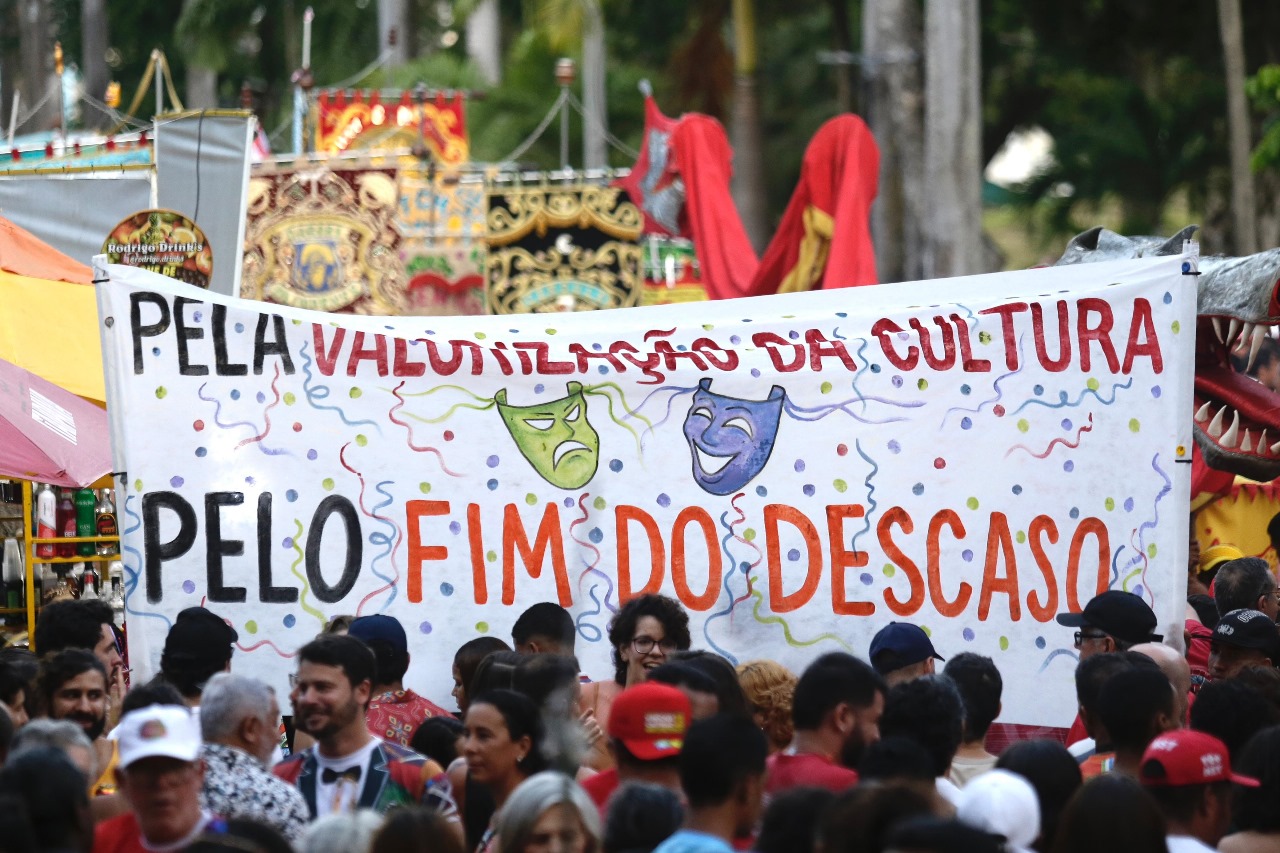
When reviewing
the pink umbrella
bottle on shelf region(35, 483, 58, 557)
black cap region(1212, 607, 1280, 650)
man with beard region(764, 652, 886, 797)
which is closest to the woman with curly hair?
man with beard region(764, 652, 886, 797)

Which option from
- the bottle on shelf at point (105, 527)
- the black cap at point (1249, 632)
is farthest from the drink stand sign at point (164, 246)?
the black cap at point (1249, 632)

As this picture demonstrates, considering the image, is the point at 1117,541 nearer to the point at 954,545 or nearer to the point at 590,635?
the point at 954,545

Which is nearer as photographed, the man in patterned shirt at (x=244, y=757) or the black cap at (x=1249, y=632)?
the man in patterned shirt at (x=244, y=757)

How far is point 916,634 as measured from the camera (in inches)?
271

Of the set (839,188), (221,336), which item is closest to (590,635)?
(221,336)

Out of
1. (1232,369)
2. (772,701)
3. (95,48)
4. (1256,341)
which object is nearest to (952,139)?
(1256,341)

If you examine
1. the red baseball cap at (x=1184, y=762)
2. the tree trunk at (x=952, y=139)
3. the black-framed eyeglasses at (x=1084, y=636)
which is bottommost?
the red baseball cap at (x=1184, y=762)

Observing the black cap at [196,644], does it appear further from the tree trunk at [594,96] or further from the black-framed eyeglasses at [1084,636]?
the tree trunk at [594,96]

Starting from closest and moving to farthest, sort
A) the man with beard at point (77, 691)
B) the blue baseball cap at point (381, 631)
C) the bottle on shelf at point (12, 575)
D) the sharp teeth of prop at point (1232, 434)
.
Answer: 1. the man with beard at point (77, 691)
2. the blue baseball cap at point (381, 631)
3. the sharp teeth of prop at point (1232, 434)
4. the bottle on shelf at point (12, 575)

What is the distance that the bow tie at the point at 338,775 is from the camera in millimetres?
5586

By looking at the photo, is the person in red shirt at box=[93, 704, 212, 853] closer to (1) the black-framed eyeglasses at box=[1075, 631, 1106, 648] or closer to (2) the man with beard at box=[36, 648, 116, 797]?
(2) the man with beard at box=[36, 648, 116, 797]

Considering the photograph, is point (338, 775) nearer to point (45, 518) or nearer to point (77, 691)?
point (77, 691)

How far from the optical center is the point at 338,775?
5594mm

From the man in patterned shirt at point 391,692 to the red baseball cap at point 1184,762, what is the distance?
109 inches
